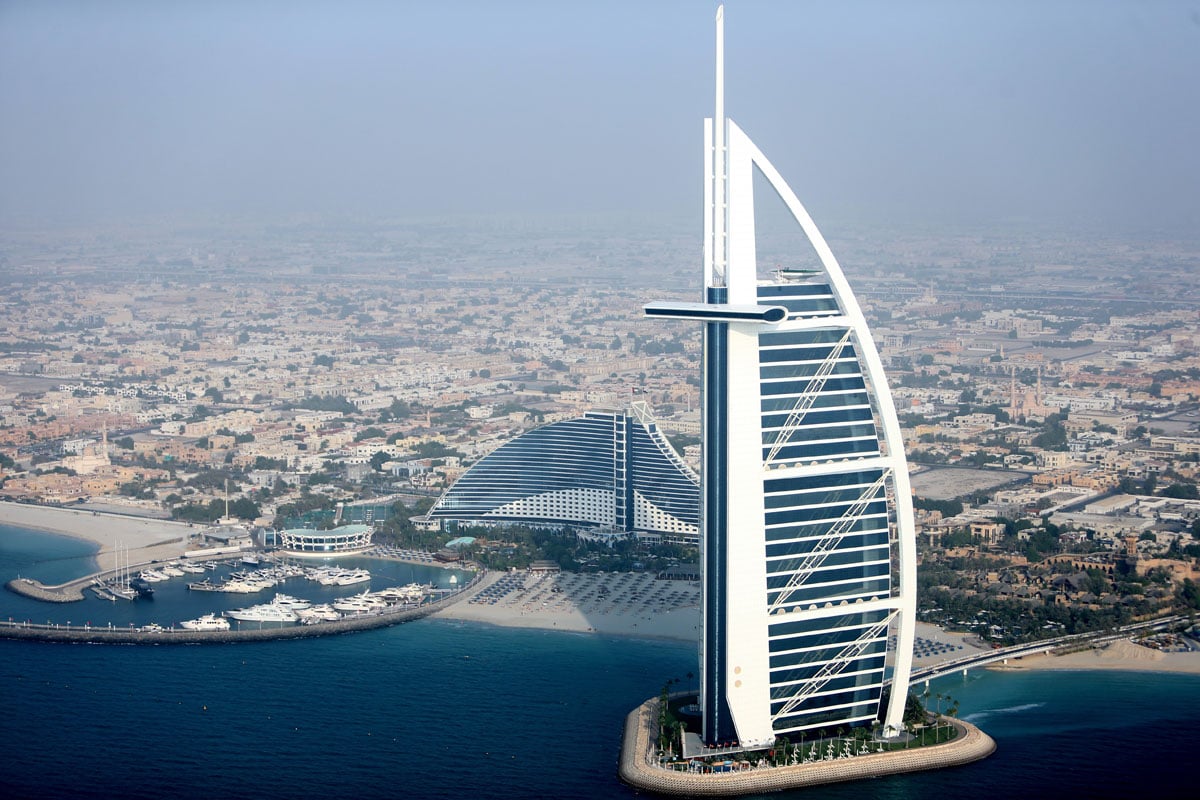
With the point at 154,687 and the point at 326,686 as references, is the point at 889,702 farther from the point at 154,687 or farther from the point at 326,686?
the point at 154,687

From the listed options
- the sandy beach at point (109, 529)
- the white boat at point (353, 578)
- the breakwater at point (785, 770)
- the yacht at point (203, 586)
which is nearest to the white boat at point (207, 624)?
the yacht at point (203, 586)

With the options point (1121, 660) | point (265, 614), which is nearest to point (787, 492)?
point (1121, 660)

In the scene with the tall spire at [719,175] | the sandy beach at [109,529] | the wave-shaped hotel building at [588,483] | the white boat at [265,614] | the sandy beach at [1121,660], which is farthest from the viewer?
the sandy beach at [109,529]

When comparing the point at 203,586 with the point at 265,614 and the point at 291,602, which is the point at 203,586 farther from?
the point at 265,614

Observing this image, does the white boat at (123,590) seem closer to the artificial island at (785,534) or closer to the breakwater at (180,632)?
the breakwater at (180,632)

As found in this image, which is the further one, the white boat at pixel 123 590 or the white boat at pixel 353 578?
the white boat at pixel 353 578

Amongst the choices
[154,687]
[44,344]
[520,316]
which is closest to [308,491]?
[154,687]
